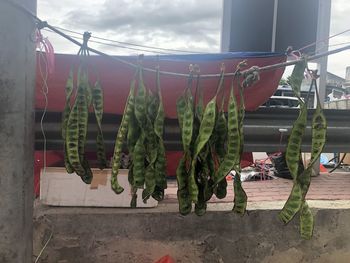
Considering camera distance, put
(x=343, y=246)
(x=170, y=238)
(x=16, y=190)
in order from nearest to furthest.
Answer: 1. (x=16, y=190)
2. (x=170, y=238)
3. (x=343, y=246)

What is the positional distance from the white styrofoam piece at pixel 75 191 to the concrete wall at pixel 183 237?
69 millimetres

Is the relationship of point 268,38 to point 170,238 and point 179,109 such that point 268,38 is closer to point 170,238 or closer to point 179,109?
point 170,238

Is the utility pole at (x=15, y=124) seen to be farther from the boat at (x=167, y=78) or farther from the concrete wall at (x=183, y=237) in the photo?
the concrete wall at (x=183, y=237)

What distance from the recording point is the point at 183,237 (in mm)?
3811

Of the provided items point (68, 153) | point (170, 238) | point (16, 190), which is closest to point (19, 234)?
point (16, 190)

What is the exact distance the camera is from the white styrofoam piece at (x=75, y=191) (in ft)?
12.0

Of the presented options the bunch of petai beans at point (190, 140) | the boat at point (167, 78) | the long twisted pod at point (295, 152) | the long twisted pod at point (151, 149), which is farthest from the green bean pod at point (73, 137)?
the long twisted pod at point (295, 152)

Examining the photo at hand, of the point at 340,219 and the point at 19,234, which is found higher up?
the point at 19,234

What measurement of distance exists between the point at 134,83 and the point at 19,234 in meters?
1.03

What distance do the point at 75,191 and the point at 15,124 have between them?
5.17 ft

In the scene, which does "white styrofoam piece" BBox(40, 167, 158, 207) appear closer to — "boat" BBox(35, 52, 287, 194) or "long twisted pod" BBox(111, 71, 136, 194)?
"boat" BBox(35, 52, 287, 194)

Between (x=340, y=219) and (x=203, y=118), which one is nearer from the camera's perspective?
(x=203, y=118)

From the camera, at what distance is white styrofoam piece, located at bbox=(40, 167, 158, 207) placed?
3.65 meters

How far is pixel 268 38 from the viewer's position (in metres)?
6.41
